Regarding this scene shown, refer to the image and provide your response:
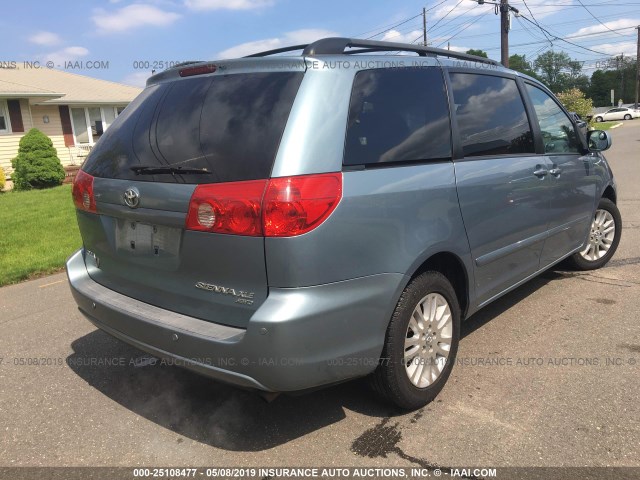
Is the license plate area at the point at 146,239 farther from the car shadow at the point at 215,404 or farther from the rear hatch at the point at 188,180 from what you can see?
the car shadow at the point at 215,404

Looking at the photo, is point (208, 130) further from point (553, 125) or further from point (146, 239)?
point (553, 125)

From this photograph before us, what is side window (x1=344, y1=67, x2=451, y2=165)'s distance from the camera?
8.40 ft

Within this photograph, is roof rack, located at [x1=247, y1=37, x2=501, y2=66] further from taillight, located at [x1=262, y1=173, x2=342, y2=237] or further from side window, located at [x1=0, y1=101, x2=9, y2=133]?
side window, located at [x1=0, y1=101, x2=9, y2=133]

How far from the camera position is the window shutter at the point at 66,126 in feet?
69.0

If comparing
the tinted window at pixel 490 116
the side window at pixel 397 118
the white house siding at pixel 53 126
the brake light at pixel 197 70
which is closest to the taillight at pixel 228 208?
the side window at pixel 397 118

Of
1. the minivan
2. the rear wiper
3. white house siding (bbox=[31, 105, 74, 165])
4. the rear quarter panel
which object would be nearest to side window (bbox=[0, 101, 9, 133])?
white house siding (bbox=[31, 105, 74, 165])

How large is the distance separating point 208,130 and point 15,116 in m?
19.7

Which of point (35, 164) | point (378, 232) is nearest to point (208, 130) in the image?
point (378, 232)

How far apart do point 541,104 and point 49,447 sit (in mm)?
4191

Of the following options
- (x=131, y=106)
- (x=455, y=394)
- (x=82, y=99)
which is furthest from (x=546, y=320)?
(x=82, y=99)

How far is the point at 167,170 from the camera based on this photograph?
2.57 m

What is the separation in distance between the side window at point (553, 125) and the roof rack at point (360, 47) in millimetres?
671

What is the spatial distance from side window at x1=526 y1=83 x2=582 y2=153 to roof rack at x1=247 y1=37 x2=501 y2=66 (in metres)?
0.67

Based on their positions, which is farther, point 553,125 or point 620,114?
point 620,114
